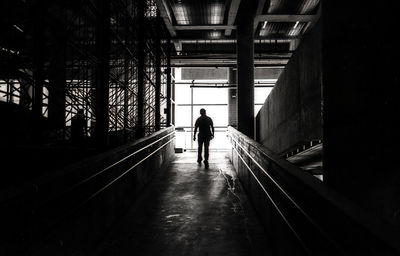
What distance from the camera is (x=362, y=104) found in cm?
335

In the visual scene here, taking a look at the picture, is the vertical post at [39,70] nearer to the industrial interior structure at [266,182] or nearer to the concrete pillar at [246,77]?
the industrial interior structure at [266,182]

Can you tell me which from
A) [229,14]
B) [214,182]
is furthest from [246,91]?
[214,182]

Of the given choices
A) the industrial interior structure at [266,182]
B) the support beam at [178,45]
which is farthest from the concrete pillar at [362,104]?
the support beam at [178,45]

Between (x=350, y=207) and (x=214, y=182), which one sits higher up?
(x=350, y=207)

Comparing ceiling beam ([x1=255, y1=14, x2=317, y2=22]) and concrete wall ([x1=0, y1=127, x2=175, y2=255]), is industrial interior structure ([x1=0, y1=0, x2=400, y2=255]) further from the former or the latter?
ceiling beam ([x1=255, y1=14, x2=317, y2=22])

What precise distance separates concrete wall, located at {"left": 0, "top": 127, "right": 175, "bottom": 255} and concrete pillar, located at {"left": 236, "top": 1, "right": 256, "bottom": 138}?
7.20 metres

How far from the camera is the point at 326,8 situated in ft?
Result: 11.4

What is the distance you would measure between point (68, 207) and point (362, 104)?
291cm

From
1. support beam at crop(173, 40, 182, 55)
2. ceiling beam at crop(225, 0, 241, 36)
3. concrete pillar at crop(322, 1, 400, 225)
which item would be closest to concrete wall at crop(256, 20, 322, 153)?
concrete pillar at crop(322, 1, 400, 225)

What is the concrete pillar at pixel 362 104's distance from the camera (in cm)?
321

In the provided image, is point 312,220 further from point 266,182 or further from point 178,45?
point 178,45

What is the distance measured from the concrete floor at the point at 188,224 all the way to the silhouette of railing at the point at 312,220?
0.37 meters

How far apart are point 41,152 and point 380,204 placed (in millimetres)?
5410

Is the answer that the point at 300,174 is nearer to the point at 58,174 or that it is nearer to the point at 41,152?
the point at 58,174
